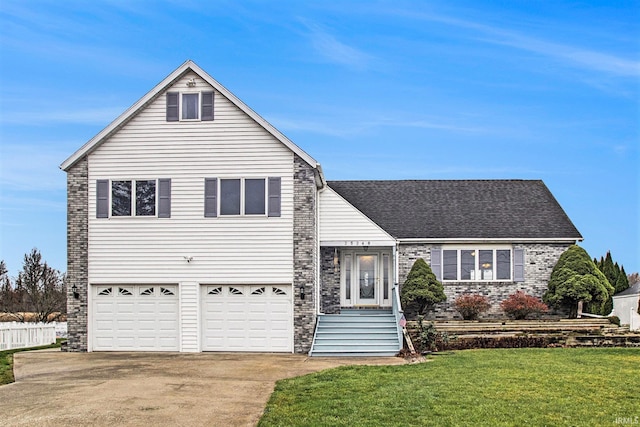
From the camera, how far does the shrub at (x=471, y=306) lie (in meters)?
25.8

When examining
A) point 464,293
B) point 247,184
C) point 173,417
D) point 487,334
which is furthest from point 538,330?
point 173,417

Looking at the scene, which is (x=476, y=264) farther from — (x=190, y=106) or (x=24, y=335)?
(x=24, y=335)

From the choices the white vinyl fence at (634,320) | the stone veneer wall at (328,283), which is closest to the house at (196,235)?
the stone veneer wall at (328,283)

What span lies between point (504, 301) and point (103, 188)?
47.7 ft

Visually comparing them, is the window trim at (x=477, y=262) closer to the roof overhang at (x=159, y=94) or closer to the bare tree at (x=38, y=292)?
the roof overhang at (x=159, y=94)

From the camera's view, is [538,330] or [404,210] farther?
[404,210]

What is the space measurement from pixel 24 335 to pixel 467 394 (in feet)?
61.9

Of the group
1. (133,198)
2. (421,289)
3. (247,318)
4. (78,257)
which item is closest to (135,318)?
(78,257)

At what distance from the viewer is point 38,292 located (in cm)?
3691

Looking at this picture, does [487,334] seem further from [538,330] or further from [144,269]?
[144,269]

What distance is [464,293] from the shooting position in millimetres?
26750

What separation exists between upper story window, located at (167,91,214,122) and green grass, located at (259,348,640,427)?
956 cm

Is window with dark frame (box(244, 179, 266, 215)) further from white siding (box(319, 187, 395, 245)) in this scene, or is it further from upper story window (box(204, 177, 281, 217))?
white siding (box(319, 187, 395, 245))

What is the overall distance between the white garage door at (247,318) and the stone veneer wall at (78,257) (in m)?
3.90
